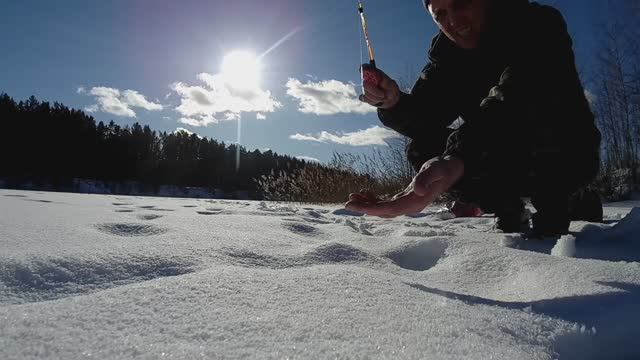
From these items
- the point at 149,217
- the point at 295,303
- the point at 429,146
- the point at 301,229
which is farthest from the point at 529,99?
the point at 149,217

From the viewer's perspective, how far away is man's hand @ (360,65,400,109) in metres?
1.56

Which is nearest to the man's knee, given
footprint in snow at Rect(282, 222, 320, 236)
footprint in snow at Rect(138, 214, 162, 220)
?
footprint in snow at Rect(282, 222, 320, 236)

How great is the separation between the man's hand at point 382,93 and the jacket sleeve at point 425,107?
1.9 inches

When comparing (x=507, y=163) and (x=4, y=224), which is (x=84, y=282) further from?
(x=507, y=163)

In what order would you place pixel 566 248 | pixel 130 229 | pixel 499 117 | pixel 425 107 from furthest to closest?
pixel 425 107, pixel 130 229, pixel 566 248, pixel 499 117

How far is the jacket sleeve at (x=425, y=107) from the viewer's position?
171 cm

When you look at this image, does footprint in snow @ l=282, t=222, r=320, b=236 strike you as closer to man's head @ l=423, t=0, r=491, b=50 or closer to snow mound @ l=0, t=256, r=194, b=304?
snow mound @ l=0, t=256, r=194, b=304

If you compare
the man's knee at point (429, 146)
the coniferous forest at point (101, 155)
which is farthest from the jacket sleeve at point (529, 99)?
the coniferous forest at point (101, 155)

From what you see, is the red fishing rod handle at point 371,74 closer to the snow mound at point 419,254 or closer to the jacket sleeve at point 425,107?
the jacket sleeve at point 425,107

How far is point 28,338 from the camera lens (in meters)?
0.42

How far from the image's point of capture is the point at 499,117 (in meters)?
0.97

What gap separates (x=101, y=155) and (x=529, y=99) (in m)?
43.5

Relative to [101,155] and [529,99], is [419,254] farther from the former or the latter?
[101,155]

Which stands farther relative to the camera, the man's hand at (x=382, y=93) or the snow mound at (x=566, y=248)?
the man's hand at (x=382, y=93)
